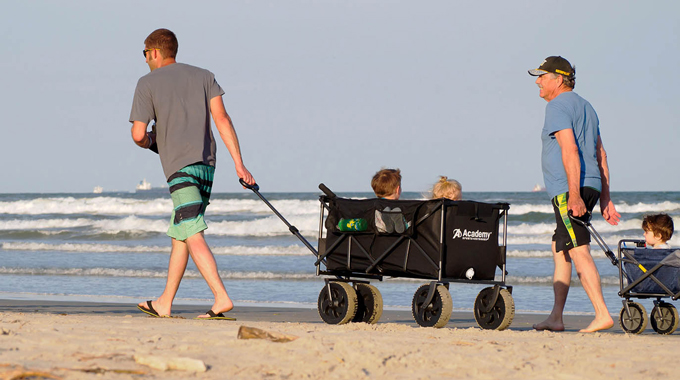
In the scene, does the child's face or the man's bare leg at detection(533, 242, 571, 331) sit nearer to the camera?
the man's bare leg at detection(533, 242, 571, 331)

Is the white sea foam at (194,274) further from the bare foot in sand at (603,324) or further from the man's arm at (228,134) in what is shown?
the man's arm at (228,134)

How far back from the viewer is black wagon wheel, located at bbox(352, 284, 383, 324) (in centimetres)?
487

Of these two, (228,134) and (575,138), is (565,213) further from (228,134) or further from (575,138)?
(228,134)

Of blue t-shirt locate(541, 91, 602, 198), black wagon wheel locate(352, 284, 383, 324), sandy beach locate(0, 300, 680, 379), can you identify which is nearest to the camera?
sandy beach locate(0, 300, 680, 379)

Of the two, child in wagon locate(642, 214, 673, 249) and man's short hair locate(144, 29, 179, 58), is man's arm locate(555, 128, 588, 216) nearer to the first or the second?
child in wagon locate(642, 214, 673, 249)

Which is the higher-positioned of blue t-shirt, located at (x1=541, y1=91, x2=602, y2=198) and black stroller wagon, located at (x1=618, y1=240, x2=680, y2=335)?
blue t-shirt, located at (x1=541, y1=91, x2=602, y2=198)

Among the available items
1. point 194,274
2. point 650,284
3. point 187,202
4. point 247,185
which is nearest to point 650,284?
point 650,284

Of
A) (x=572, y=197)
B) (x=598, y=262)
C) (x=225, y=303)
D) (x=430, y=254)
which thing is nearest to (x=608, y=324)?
(x=572, y=197)

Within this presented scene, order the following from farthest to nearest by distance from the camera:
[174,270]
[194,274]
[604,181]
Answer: [194,274] → [604,181] → [174,270]

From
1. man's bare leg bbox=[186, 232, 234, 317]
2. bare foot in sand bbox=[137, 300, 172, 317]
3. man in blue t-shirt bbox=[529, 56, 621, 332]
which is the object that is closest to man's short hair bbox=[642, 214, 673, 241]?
man in blue t-shirt bbox=[529, 56, 621, 332]

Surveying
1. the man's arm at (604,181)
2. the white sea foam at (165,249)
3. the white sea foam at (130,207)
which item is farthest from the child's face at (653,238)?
the white sea foam at (130,207)

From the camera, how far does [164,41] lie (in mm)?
4848

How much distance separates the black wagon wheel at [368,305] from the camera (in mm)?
4871

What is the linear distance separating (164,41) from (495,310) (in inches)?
102
